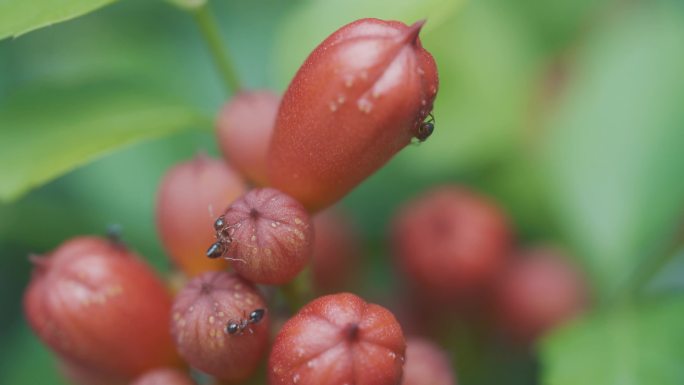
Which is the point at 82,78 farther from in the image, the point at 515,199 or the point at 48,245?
the point at 515,199

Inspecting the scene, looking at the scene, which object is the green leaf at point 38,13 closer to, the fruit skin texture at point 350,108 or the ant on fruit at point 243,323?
the fruit skin texture at point 350,108

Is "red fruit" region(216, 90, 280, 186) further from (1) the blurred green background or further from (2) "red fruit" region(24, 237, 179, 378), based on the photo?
(2) "red fruit" region(24, 237, 179, 378)

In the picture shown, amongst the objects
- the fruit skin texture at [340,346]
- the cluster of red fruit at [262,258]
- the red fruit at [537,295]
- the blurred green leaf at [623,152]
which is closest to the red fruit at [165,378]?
the cluster of red fruit at [262,258]

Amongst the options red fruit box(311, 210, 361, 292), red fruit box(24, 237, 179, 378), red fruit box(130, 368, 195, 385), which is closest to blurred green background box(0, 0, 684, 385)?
red fruit box(311, 210, 361, 292)

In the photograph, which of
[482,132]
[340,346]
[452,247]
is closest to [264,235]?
[340,346]

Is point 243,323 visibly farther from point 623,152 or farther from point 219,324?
point 623,152

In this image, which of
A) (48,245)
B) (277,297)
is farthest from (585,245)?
(48,245)

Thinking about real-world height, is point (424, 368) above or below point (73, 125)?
below
